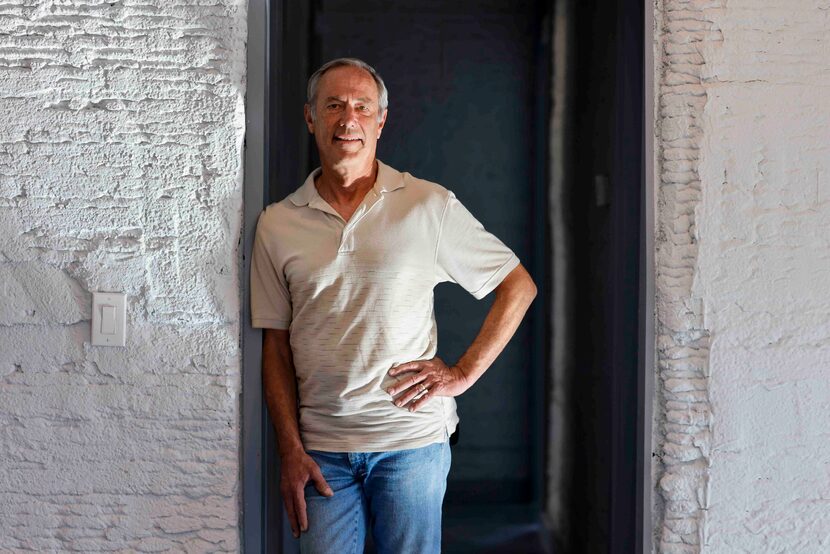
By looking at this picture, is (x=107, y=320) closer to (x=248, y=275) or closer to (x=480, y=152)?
(x=248, y=275)

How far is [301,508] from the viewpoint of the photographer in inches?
60.5

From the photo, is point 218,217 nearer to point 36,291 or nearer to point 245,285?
point 245,285

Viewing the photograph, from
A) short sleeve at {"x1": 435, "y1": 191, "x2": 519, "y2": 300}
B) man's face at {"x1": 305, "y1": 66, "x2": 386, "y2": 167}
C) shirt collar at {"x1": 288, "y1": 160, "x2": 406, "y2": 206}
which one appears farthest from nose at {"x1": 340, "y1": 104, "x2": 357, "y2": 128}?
short sleeve at {"x1": 435, "y1": 191, "x2": 519, "y2": 300}

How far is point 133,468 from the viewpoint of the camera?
159 centimetres

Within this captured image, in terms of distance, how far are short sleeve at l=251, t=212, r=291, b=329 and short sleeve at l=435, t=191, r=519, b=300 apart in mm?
325

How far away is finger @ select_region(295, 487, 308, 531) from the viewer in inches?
60.5

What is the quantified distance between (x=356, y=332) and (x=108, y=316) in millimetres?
501

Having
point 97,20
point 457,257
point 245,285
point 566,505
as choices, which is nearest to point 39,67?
point 97,20

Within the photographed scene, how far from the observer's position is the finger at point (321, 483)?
1522 mm

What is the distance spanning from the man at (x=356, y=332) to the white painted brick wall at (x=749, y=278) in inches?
19.6

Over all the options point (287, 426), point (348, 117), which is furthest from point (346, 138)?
point (287, 426)

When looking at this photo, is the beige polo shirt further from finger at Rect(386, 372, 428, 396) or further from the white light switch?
the white light switch

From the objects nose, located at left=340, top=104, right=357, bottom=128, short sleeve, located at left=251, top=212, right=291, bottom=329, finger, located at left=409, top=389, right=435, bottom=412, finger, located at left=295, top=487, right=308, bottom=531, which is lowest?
finger, located at left=295, top=487, right=308, bottom=531

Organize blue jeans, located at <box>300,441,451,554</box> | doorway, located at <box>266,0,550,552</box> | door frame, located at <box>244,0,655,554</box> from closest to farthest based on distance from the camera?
blue jeans, located at <box>300,441,451,554</box>, door frame, located at <box>244,0,655,554</box>, doorway, located at <box>266,0,550,552</box>
